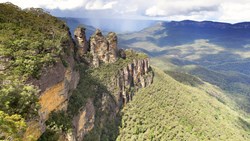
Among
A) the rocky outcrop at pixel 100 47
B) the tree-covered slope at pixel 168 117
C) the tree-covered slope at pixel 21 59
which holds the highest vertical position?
→ the tree-covered slope at pixel 21 59

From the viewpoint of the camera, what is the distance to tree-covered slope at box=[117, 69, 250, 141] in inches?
2532

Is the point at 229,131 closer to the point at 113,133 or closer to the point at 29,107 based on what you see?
the point at 113,133

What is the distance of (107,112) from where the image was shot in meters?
60.6

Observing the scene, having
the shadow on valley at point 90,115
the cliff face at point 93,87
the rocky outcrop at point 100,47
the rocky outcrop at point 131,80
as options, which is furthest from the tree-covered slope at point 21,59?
the rocky outcrop at point 131,80

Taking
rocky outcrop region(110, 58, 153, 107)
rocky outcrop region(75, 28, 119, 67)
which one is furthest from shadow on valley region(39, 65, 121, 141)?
rocky outcrop region(75, 28, 119, 67)

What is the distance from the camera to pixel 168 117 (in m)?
69.1

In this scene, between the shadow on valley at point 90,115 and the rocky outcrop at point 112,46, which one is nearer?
A: the shadow on valley at point 90,115

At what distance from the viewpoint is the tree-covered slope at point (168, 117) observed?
211ft

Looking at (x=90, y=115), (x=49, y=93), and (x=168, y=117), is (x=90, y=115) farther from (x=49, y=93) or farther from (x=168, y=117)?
(x=168, y=117)

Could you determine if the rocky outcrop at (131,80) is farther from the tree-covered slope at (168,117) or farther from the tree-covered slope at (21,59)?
the tree-covered slope at (21,59)

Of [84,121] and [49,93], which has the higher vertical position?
[49,93]

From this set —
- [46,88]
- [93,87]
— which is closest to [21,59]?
[46,88]

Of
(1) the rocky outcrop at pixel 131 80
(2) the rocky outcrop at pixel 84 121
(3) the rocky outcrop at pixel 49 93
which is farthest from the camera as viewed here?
(1) the rocky outcrop at pixel 131 80

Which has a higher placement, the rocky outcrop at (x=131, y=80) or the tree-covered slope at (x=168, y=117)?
the rocky outcrop at (x=131, y=80)
